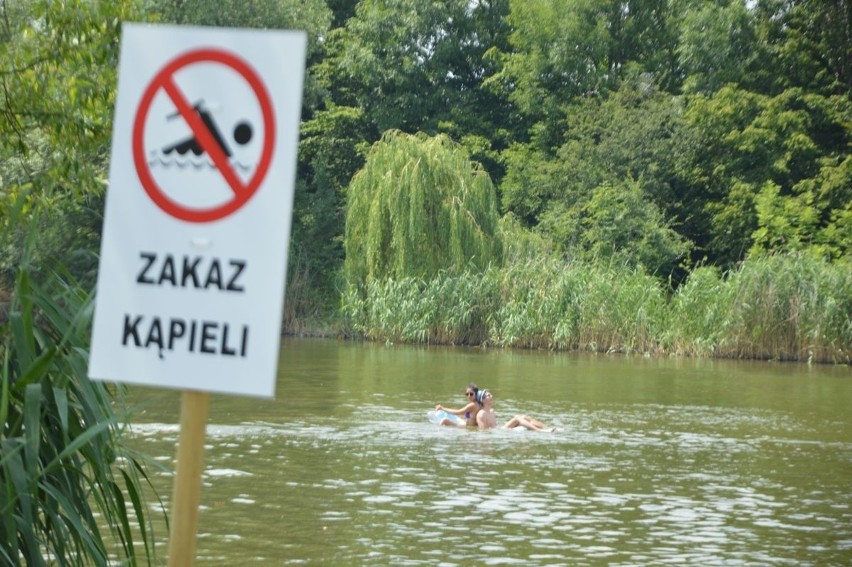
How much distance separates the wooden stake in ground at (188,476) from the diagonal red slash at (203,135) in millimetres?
397

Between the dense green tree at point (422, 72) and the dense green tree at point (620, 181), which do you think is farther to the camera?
the dense green tree at point (422, 72)

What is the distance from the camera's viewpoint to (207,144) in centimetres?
263

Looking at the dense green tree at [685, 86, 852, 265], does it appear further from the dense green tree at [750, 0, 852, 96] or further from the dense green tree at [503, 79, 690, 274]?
the dense green tree at [750, 0, 852, 96]

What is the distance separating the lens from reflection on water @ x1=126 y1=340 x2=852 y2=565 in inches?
415

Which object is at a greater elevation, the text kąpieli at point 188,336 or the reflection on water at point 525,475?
the text kąpieli at point 188,336

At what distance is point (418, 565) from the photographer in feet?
31.9

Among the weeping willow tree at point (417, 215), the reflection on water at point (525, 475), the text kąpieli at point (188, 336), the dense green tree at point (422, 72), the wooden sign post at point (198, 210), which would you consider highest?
the dense green tree at point (422, 72)

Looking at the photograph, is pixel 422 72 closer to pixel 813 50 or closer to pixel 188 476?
pixel 813 50

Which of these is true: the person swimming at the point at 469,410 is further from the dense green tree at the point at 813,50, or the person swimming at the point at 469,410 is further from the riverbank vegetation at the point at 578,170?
the dense green tree at the point at 813,50

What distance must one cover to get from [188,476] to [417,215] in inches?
1326

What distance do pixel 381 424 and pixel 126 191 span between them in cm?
1580

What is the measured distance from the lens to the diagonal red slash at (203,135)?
8.62ft

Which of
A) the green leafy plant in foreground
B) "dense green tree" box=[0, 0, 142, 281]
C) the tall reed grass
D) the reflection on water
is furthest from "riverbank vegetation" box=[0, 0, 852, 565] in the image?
the green leafy plant in foreground

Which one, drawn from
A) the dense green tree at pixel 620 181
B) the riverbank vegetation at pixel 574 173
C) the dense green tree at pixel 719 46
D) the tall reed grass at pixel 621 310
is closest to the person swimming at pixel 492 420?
the riverbank vegetation at pixel 574 173
